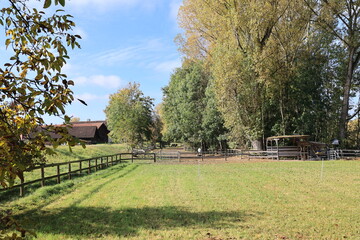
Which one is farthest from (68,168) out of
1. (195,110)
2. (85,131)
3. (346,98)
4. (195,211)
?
(85,131)

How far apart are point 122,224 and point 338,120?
34.0 m

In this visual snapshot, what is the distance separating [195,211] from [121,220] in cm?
217

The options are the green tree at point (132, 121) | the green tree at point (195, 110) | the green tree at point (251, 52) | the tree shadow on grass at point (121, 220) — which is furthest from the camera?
the green tree at point (132, 121)

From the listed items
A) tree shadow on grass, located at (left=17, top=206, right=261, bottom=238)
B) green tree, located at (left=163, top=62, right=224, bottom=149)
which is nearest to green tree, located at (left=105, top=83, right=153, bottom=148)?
green tree, located at (left=163, top=62, right=224, bottom=149)

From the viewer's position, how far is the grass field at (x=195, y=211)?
6277mm

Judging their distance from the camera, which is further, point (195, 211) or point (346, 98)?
point (346, 98)

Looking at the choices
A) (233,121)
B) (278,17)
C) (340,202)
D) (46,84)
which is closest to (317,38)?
(278,17)

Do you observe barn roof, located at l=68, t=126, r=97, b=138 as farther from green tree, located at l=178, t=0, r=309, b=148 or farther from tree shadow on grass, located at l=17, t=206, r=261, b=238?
tree shadow on grass, located at l=17, t=206, r=261, b=238

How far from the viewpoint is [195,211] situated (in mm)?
8039

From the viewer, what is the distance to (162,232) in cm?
632

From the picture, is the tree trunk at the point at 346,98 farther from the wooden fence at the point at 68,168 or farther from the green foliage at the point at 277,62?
the wooden fence at the point at 68,168

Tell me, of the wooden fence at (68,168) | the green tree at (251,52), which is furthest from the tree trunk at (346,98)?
the wooden fence at (68,168)

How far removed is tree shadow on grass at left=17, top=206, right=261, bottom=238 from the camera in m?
6.52

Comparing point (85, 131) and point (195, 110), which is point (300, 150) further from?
point (85, 131)
